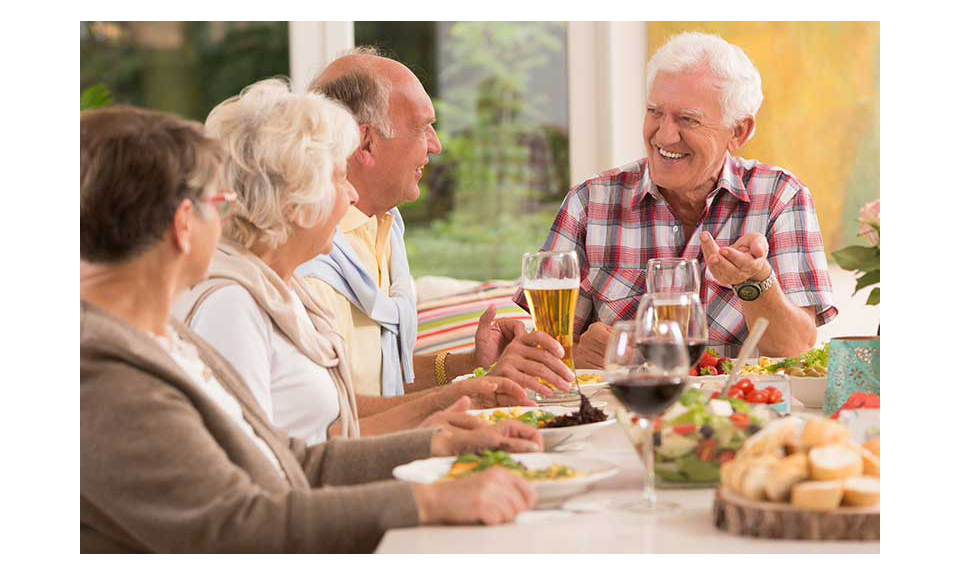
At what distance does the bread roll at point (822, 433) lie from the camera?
4.23 ft

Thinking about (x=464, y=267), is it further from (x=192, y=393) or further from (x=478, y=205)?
(x=192, y=393)

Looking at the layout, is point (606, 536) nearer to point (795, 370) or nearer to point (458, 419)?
point (458, 419)

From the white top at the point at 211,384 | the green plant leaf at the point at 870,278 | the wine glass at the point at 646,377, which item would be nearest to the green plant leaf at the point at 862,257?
the green plant leaf at the point at 870,278

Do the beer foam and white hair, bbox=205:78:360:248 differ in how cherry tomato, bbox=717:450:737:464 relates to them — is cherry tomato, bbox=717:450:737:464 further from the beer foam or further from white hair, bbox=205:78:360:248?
white hair, bbox=205:78:360:248

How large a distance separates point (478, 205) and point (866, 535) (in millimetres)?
4356

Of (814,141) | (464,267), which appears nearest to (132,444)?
(814,141)

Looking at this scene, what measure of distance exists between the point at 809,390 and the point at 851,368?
0.98 feet

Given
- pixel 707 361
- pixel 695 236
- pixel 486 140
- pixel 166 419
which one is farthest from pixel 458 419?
pixel 486 140

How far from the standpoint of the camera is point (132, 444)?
1.31 metres

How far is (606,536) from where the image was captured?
131 centimetres

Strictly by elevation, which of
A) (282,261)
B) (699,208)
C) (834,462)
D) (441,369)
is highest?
(699,208)

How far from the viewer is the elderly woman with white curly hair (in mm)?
1964

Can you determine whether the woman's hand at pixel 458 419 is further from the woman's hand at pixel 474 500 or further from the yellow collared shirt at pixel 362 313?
the yellow collared shirt at pixel 362 313

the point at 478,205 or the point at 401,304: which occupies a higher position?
the point at 478,205
